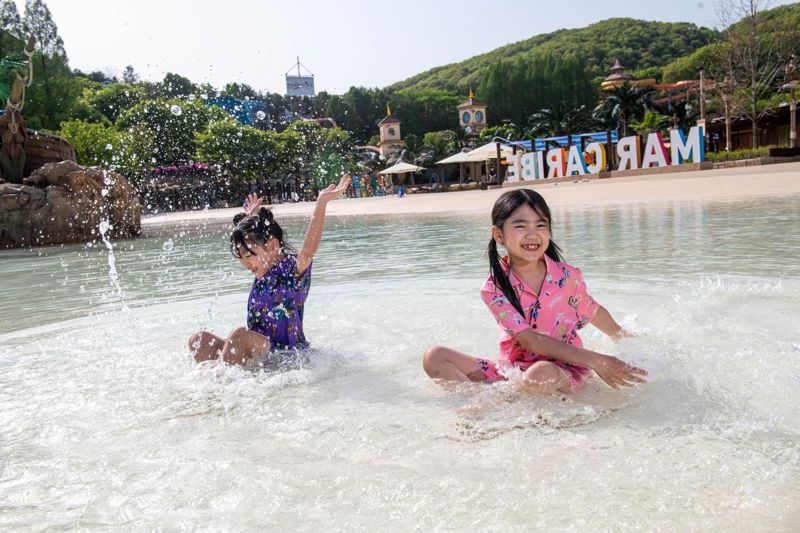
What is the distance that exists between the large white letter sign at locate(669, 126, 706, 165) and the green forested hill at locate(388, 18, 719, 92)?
209 ft

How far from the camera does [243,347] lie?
10.5 feet

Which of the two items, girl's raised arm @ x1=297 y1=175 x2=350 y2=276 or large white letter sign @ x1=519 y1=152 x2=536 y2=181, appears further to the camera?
large white letter sign @ x1=519 y1=152 x2=536 y2=181

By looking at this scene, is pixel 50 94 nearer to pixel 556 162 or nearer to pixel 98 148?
pixel 98 148

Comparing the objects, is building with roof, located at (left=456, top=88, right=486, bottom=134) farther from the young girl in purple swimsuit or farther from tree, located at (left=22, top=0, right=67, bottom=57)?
the young girl in purple swimsuit

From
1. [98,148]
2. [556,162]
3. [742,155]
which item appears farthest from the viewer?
[98,148]

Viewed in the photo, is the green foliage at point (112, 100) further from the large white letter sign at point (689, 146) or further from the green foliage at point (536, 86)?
the large white letter sign at point (689, 146)

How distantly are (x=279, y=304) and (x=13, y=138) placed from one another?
1530cm

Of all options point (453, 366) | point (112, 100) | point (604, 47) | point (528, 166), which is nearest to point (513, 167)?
point (528, 166)

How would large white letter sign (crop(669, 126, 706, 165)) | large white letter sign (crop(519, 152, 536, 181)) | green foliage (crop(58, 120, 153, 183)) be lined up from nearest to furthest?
large white letter sign (crop(669, 126, 706, 165)), large white letter sign (crop(519, 152, 536, 181)), green foliage (crop(58, 120, 153, 183))

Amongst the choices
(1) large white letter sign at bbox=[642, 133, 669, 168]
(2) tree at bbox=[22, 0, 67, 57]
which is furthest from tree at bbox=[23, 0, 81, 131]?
(1) large white letter sign at bbox=[642, 133, 669, 168]

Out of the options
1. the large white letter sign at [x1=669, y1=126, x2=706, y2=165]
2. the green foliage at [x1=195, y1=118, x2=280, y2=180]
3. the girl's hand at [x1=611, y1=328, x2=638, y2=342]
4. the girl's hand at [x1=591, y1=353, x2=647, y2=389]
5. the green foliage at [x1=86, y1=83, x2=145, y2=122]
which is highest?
the green foliage at [x1=86, y1=83, x2=145, y2=122]

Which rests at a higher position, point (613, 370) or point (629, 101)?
point (629, 101)

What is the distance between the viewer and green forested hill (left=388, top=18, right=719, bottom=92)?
3748 inches

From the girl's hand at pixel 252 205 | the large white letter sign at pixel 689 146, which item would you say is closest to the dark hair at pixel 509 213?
the girl's hand at pixel 252 205
